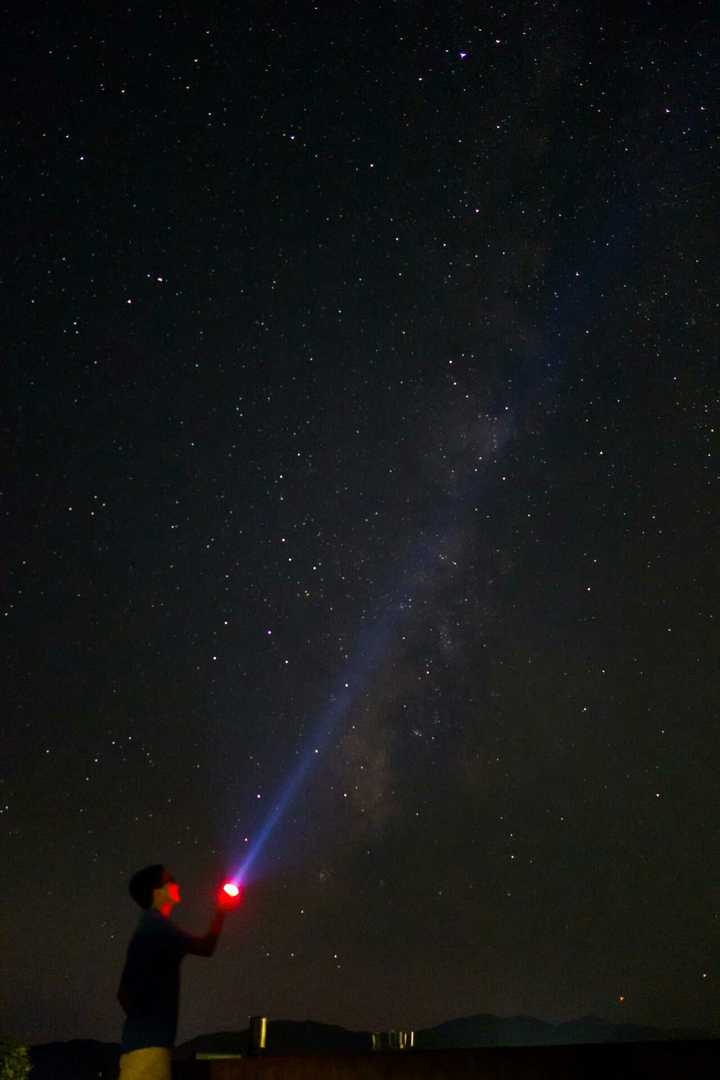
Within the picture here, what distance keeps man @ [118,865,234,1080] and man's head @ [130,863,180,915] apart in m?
0.09

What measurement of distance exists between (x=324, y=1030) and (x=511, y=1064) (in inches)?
4594

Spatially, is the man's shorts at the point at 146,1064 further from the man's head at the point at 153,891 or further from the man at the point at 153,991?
the man's head at the point at 153,891

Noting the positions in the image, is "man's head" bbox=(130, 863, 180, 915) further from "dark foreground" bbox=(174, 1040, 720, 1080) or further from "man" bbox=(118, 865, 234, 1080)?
"dark foreground" bbox=(174, 1040, 720, 1080)

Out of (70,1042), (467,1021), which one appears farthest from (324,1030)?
(70,1042)

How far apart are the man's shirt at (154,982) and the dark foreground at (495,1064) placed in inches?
73.2

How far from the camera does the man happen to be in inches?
109

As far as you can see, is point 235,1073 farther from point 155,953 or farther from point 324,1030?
point 324,1030

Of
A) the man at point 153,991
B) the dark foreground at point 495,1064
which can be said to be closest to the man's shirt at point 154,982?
the man at point 153,991

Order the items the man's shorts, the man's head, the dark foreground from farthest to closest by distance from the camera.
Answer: the dark foreground → the man's head → the man's shorts

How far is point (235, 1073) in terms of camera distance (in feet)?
15.5

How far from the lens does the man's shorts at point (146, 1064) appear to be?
108 inches

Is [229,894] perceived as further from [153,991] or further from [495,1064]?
[495,1064]

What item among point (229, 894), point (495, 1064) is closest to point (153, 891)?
point (229, 894)

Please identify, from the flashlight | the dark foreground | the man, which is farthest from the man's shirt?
the dark foreground
